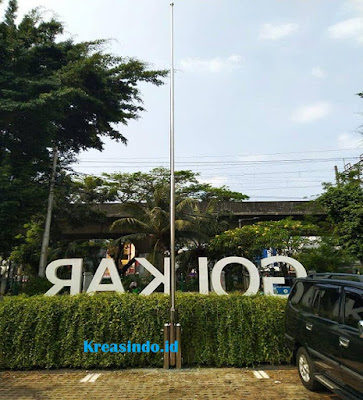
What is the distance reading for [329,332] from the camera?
4449 mm

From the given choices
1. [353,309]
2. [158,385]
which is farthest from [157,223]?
[353,309]

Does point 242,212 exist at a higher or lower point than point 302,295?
higher

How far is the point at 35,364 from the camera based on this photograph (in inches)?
241

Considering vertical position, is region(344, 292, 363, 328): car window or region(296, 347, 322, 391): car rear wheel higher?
region(344, 292, 363, 328): car window

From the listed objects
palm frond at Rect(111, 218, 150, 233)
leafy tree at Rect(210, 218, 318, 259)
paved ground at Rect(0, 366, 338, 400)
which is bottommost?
paved ground at Rect(0, 366, 338, 400)

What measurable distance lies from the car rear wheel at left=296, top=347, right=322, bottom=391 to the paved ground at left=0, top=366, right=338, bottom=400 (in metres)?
0.11

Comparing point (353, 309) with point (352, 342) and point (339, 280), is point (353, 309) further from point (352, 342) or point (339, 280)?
point (339, 280)

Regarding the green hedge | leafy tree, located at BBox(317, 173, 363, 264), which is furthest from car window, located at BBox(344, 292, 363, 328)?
leafy tree, located at BBox(317, 173, 363, 264)

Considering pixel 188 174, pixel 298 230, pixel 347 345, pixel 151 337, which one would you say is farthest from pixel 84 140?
pixel 347 345

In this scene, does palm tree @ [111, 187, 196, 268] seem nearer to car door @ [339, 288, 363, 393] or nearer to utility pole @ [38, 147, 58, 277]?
utility pole @ [38, 147, 58, 277]

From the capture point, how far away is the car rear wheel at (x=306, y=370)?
4.95m

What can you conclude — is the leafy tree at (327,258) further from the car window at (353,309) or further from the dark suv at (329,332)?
the car window at (353,309)

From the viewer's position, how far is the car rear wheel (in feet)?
16.2

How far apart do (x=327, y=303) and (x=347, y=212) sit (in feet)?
46.0
